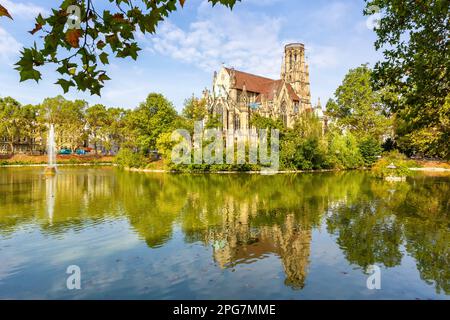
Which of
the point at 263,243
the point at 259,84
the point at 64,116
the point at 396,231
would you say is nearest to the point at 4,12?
the point at 263,243

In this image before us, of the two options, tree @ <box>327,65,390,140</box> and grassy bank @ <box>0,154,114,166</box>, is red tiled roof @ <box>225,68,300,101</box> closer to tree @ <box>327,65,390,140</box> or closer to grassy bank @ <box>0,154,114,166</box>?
tree @ <box>327,65,390,140</box>

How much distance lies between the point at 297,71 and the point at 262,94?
1748 centimetres

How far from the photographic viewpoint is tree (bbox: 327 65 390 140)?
2456 inches

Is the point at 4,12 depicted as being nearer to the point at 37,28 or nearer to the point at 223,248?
the point at 37,28

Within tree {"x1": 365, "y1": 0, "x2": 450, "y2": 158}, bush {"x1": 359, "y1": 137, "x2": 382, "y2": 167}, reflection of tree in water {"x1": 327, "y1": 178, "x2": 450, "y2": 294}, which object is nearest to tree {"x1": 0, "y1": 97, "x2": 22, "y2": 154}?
bush {"x1": 359, "y1": 137, "x2": 382, "y2": 167}

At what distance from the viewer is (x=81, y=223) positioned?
15984mm

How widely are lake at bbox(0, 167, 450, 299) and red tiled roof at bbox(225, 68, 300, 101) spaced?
170 feet

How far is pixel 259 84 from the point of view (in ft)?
247

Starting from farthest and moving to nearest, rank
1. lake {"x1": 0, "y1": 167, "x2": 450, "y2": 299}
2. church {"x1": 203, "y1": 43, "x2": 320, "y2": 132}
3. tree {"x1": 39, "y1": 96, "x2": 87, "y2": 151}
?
1. tree {"x1": 39, "y1": 96, "x2": 87, "y2": 151}
2. church {"x1": 203, "y1": 43, "x2": 320, "y2": 132}
3. lake {"x1": 0, "y1": 167, "x2": 450, "y2": 299}

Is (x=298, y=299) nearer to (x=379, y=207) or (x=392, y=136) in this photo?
(x=379, y=207)

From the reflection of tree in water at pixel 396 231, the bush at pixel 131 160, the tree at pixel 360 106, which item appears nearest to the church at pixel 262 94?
the tree at pixel 360 106
